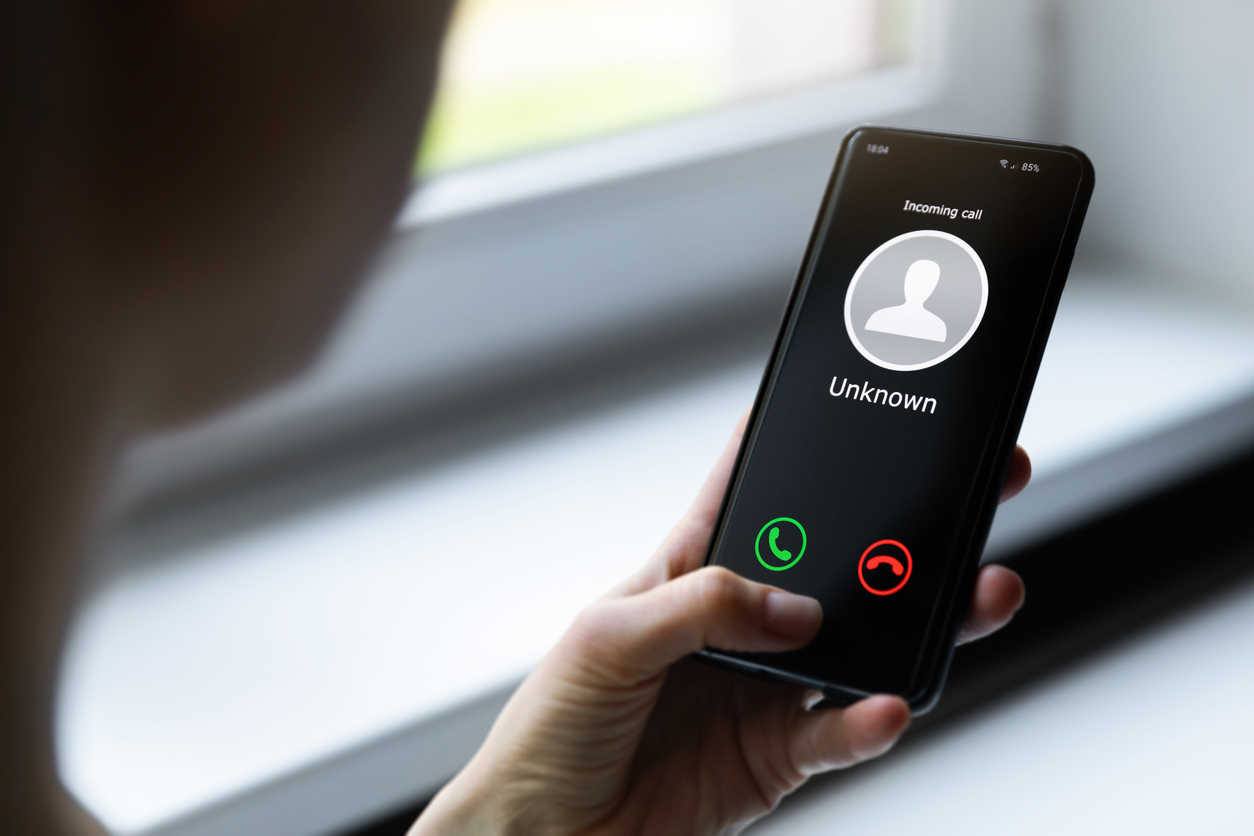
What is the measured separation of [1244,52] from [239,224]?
68 cm

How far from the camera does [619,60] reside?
0.69 metres

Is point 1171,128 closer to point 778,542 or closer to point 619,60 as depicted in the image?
point 619,60

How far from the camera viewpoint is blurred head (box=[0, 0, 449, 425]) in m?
0.50

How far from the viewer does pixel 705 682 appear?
1.54 feet

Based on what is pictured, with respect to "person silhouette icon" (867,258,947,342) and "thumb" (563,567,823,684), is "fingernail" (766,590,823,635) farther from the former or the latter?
"person silhouette icon" (867,258,947,342)

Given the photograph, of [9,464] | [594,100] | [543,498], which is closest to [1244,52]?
[594,100]

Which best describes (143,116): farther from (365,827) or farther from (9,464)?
(365,827)

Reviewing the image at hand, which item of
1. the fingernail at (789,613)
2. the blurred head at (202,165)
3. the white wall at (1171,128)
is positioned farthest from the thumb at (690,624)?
the white wall at (1171,128)

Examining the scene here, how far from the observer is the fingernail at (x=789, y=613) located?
360 millimetres

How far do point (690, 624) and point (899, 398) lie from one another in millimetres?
128

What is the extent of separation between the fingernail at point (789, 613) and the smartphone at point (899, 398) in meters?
0.02

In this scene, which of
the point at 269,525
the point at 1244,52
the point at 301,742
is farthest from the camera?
the point at 1244,52

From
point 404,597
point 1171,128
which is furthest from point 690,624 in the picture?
point 1171,128

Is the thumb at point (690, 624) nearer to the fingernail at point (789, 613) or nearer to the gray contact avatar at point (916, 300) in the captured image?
the fingernail at point (789, 613)
